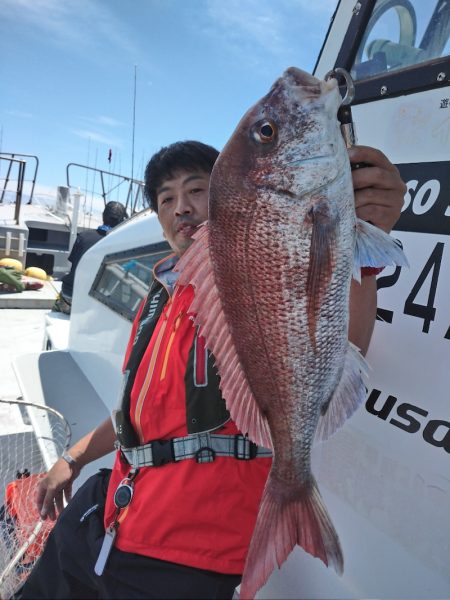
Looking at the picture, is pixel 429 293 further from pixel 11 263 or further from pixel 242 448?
pixel 11 263

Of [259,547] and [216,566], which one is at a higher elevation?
[259,547]

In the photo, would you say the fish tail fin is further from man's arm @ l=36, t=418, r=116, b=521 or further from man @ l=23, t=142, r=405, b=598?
man's arm @ l=36, t=418, r=116, b=521

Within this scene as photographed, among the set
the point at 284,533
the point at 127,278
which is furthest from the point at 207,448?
the point at 127,278

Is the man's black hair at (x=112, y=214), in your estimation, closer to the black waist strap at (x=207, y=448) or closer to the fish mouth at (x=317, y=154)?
the black waist strap at (x=207, y=448)

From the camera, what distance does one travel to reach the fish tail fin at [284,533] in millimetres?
972

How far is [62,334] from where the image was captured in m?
5.53

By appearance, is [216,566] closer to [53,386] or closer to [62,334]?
[53,386]

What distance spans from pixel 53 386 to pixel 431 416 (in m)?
3.48

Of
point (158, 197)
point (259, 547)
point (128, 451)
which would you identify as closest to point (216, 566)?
point (259, 547)

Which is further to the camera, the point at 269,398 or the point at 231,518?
the point at 231,518

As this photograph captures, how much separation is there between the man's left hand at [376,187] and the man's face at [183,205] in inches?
31.7

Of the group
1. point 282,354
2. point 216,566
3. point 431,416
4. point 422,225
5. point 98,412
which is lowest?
point 98,412

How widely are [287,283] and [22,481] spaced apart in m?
2.21

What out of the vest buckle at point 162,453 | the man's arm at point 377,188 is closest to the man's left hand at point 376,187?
the man's arm at point 377,188
